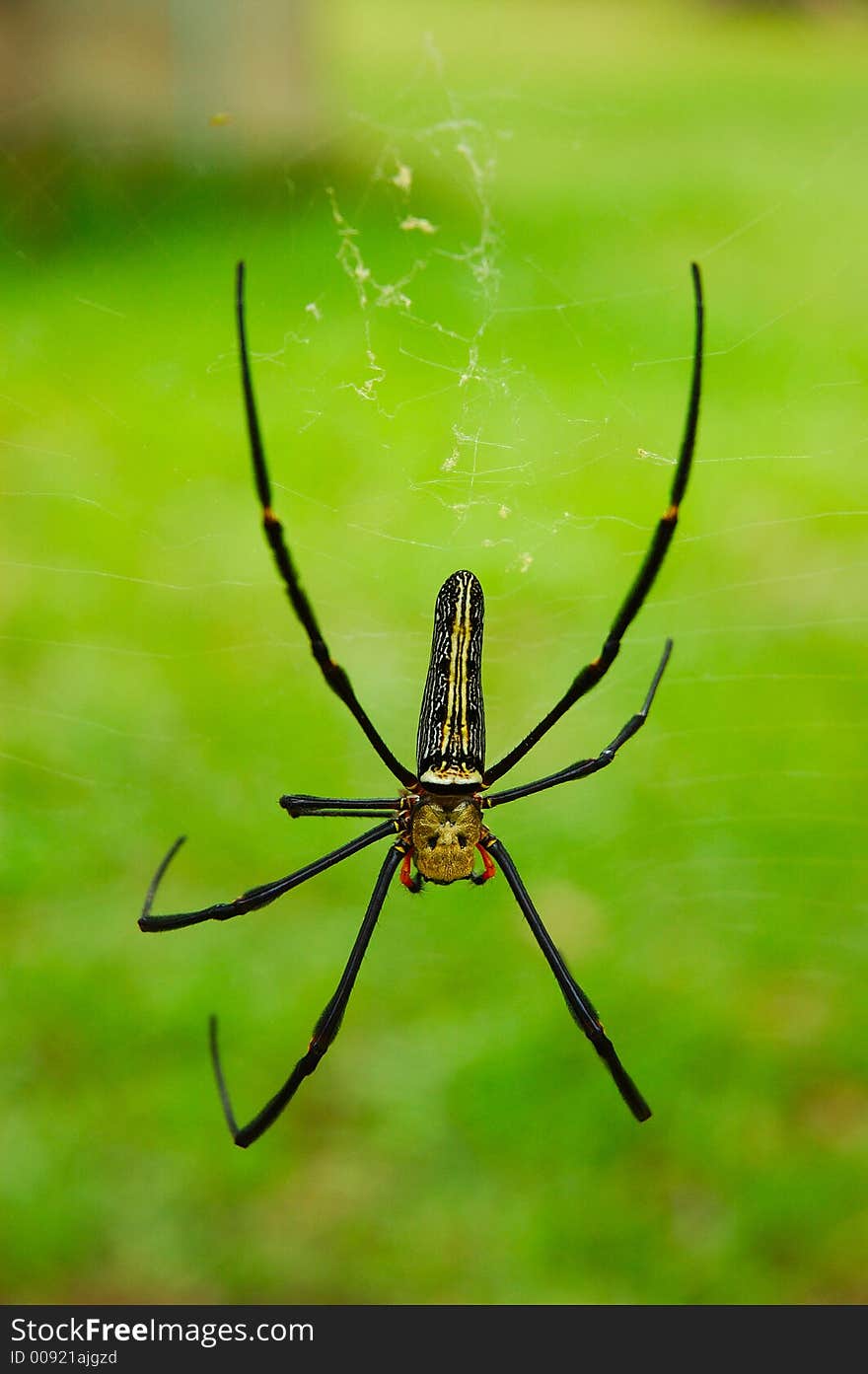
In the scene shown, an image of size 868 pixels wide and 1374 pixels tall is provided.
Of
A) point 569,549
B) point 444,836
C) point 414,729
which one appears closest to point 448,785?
point 444,836

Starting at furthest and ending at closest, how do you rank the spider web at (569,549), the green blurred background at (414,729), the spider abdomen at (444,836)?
the spider web at (569,549) → the green blurred background at (414,729) → the spider abdomen at (444,836)

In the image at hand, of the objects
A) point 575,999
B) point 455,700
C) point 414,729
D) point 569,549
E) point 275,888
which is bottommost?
point 575,999

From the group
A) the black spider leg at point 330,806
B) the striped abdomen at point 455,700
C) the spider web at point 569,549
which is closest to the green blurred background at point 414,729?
the spider web at point 569,549

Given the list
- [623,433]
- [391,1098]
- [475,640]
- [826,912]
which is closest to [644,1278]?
[391,1098]

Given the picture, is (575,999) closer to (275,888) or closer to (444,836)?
(444,836)

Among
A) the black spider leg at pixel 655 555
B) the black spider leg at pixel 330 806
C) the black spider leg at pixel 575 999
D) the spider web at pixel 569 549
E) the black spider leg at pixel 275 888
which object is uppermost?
the spider web at pixel 569 549

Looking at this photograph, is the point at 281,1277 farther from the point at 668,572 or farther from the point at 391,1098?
the point at 668,572

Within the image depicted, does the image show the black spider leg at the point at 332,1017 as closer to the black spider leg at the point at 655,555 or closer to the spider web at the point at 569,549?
the black spider leg at the point at 655,555
